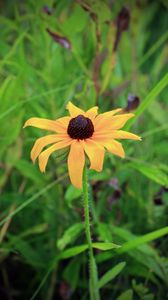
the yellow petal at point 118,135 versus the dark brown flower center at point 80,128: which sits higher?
the dark brown flower center at point 80,128

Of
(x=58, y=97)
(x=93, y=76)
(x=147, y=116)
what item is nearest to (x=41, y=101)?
(x=58, y=97)

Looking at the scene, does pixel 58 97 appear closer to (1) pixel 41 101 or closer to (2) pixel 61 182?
(1) pixel 41 101

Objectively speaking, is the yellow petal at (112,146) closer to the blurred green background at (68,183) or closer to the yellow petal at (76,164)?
the yellow petal at (76,164)

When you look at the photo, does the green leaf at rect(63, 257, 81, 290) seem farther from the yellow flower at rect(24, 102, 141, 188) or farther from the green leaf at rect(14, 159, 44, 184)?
the yellow flower at rect(24, 102, 141, 188)

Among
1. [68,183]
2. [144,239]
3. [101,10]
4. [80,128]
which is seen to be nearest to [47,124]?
[80,128]

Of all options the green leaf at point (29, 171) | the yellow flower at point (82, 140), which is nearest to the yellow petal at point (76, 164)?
the yellow flower at point (82, 140)

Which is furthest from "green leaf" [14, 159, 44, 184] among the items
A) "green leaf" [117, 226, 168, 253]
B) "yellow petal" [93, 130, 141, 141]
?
"yellow petal" [93, 130, 141, 141]
